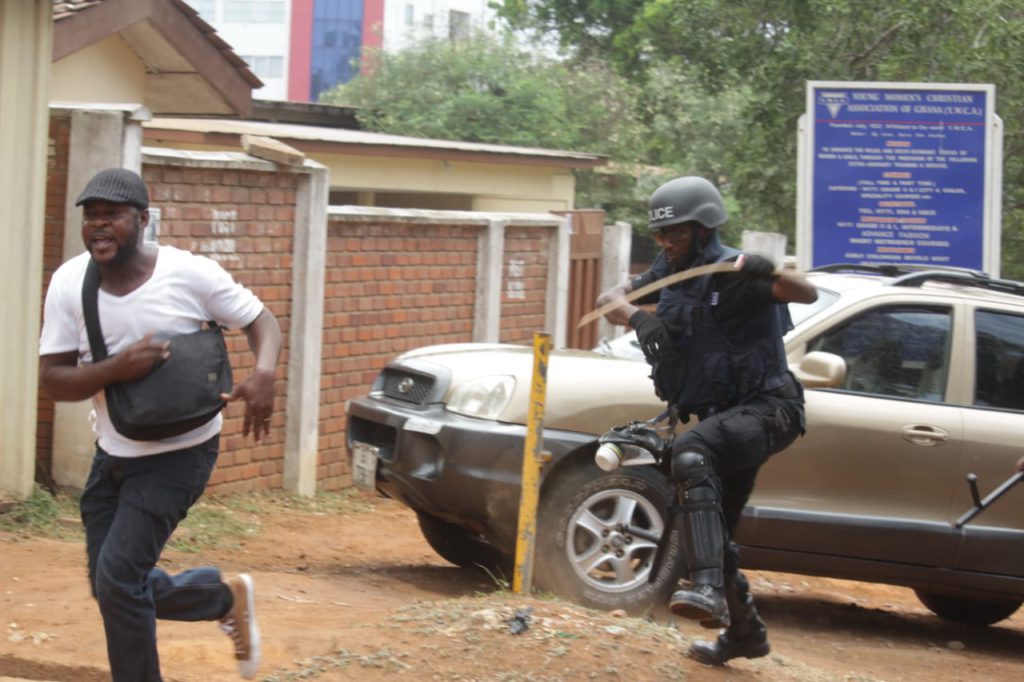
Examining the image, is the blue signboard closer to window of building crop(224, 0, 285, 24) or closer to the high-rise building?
the high-rise building

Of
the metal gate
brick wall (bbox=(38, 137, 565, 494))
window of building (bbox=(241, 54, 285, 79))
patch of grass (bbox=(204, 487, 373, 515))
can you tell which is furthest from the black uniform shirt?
window of building (bbox=(241, 54, 285, 79))

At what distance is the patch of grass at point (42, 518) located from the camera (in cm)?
715

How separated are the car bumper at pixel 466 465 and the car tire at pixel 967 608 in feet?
8.70

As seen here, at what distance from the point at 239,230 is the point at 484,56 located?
18.3 metres

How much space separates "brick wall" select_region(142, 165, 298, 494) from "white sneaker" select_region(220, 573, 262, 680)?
375cm

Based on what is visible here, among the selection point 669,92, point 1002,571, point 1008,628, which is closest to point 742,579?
point 1002,571

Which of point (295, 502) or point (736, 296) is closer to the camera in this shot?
point (736, 296)

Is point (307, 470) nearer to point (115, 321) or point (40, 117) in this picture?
point (40, 117)

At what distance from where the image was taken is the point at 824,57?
1562cm

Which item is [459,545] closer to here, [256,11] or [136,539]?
[136,539]

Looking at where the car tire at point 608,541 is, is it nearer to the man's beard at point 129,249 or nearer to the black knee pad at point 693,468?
the black knee pad at point 693,468

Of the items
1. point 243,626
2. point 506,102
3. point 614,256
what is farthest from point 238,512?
point 506,102

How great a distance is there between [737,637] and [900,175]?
19.7 feet

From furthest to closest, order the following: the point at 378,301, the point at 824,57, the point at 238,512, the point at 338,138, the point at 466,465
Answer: the point at 824,57
the point at 338,138
the point at 378,301
the point at 238,512
the point at 466,465
